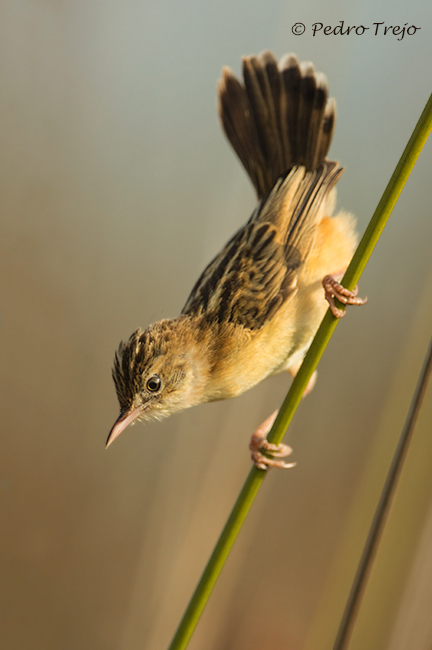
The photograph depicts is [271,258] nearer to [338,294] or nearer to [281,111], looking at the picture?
[338,294]

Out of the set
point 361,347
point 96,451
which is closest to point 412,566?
point 361,347

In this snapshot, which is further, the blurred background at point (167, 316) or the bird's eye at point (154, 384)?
the blurred background at point (167, 316)

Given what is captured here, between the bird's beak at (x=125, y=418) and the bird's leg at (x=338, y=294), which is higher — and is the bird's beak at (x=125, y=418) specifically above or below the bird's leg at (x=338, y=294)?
below

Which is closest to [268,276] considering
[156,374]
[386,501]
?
[156,374]

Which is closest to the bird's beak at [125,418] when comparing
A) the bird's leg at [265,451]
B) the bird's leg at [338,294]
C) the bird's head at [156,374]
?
the bird's head at [156,374]

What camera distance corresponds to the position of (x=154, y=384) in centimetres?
72

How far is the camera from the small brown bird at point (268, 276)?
750 mm

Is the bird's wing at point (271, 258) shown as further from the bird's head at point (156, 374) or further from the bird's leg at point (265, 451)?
the bird's leg at point (265, 451)

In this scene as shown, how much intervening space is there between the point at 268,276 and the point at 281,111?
0.31 meters

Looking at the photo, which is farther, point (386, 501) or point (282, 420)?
point (386, 501)

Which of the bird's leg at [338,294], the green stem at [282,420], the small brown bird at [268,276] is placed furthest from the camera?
the small brown bird at [268,276]

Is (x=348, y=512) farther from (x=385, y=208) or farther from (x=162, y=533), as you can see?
(x=385, y=208)

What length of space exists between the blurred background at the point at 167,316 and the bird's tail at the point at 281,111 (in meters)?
0.03

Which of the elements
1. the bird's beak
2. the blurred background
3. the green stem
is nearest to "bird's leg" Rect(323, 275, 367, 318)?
the green stem
